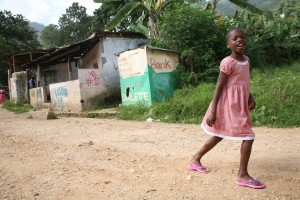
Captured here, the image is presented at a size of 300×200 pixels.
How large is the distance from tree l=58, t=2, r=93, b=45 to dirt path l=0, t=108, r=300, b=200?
138 feet

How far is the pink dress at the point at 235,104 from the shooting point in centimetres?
261

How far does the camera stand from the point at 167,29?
9828 millimetres

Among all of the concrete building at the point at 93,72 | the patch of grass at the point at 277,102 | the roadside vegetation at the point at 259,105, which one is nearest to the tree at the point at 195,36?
the roadside vegetation at the point at 259,105

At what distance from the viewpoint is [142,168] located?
10.8 ft

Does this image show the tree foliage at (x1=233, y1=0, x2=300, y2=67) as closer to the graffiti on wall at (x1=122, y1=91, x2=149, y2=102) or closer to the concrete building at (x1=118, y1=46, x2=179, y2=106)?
the concrete building at (x1=118, y1=46, x2=179, y2=106)

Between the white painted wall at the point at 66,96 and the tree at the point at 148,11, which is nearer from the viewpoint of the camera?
the white painted wall at the point at 66,96

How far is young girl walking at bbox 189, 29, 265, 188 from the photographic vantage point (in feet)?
8.54

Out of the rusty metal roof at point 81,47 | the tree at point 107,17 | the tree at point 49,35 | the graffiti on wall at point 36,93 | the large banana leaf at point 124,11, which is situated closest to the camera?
the large banana leaf at point 124,11

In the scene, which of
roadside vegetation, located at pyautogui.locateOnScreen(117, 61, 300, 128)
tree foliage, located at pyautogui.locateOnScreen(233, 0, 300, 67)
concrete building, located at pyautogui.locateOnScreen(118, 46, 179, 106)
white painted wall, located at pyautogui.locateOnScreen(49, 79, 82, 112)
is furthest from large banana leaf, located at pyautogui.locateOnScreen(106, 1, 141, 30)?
roadside vegetation, located at pyautogui.locateOnScreen(117, 61, 300, 128)

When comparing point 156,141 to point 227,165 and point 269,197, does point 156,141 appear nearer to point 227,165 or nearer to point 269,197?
point 227,165

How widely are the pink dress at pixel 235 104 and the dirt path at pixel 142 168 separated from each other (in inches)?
18.8

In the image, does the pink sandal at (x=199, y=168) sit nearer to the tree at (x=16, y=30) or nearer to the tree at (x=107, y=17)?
the tree at (x=107, y=17)

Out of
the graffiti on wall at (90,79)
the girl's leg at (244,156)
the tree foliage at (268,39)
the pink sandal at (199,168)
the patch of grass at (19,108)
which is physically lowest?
the pink sandal at (199,168)

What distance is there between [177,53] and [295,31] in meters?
5.37
